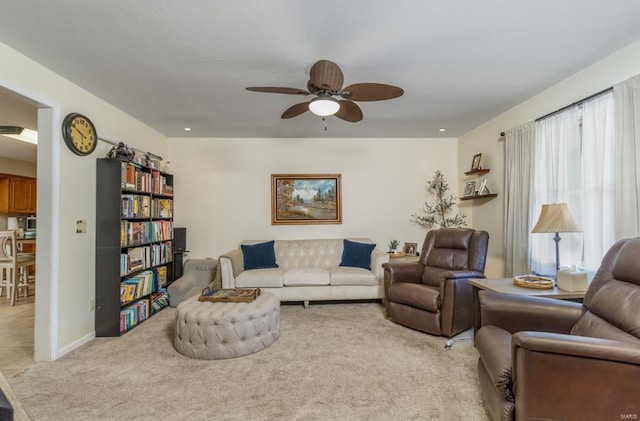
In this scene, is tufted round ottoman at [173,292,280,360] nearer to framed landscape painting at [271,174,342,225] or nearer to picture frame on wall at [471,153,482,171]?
framed landscape painting at [271,174,342,225]

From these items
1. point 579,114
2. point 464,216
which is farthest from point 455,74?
point 464,216

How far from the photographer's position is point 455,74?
2.62m

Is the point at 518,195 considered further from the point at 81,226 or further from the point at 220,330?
the point at 81,226

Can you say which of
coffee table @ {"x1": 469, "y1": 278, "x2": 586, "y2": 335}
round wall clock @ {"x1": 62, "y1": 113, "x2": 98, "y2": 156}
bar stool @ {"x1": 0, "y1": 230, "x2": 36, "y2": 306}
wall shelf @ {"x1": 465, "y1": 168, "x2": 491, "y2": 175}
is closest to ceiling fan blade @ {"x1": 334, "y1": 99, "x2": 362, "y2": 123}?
coffee table @ {"x1": 469, "y1": 278, "x2": 586, "y2": 335}

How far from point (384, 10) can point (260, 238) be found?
361 centimetres

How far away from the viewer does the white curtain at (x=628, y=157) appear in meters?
2.12

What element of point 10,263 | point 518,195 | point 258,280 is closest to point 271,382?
point 258,280

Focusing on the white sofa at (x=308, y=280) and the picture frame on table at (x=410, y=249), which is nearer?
the white sofa at (x=308, y=280)

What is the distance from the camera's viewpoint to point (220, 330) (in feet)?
7.95

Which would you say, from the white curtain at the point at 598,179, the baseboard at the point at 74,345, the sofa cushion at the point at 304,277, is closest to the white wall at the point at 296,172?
the sofa cushion at the point at 304,277

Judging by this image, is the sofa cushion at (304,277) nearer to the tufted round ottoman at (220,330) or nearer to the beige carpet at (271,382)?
the beige carpet at (271,382)

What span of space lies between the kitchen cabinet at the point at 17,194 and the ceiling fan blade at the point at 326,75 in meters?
6.98

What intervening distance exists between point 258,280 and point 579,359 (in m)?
3.17

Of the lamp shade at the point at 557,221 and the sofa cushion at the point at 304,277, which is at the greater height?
the lamp shade at the point at 557,221
